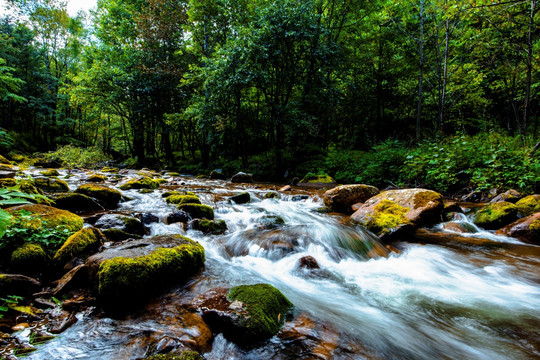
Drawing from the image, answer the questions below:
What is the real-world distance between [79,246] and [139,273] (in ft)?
3.88

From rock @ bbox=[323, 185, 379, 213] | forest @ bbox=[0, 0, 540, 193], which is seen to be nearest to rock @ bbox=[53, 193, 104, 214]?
forest @ bbox=[0, 0, 540, 193]

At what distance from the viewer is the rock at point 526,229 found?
4.96m

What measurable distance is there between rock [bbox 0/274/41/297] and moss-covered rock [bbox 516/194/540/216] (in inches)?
350

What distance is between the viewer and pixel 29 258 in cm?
273

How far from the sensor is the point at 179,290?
2748 mm

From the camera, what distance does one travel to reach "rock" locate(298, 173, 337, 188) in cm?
1218

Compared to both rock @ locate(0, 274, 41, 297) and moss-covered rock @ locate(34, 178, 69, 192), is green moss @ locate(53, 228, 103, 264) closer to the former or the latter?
rock @ locate(0, 274, 41, 297)

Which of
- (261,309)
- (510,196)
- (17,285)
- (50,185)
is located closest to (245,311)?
(261,309)

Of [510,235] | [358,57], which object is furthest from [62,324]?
[358,57]

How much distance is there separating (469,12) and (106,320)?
9.77 meters

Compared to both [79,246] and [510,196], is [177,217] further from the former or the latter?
[510,196]

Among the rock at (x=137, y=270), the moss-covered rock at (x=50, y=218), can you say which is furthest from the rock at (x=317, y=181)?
the moss-covered rock at (x=50, y=218)

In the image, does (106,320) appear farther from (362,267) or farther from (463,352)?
(362,267)

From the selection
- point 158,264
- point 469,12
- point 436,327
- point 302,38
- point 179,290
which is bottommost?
point 436,327
